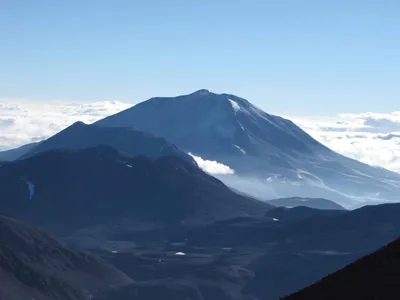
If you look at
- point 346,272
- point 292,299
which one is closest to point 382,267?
point 346,272

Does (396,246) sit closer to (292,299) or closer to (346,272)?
(346,272)

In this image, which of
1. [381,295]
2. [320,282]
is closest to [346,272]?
[320,282]

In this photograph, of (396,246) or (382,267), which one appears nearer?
(382,267)

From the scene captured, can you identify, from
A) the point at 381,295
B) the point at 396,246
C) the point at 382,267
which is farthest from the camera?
the point at 396,246

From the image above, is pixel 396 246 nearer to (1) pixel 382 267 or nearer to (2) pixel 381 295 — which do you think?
(1) pixel 382 267

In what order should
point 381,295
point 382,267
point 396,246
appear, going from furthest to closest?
1. point 396,246
2. point 382,267
3. point 381,295

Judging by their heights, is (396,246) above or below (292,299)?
above
